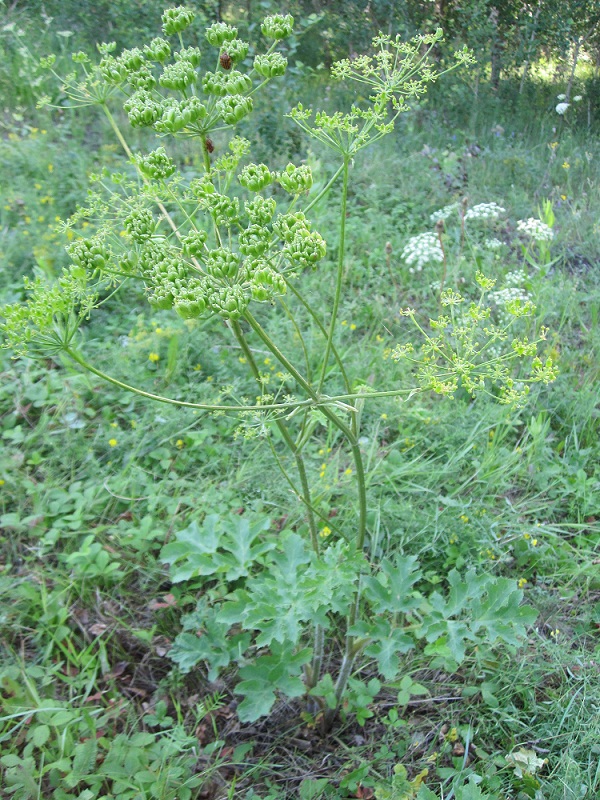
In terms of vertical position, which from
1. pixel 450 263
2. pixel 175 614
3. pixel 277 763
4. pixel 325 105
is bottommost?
pixel 277 763

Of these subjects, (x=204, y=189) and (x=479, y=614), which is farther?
(x=479, y=614)

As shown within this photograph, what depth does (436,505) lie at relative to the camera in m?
2.69

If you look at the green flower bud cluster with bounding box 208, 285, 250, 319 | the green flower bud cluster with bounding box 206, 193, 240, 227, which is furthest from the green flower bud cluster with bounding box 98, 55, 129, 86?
the green flower bud cluster with bounding box 208, 285, 250, 319

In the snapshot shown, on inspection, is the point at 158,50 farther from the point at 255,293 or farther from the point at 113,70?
the point at 255,293

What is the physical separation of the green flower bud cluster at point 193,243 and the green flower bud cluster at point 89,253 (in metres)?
0.19

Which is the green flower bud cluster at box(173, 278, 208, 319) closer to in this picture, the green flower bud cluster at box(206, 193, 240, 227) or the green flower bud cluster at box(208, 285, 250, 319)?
the green flower bud cluster at box(208, 285, 250, 319)

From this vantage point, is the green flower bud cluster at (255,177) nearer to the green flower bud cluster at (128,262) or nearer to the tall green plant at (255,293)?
the tall green plant at (255,293)

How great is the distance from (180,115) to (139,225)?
0.80 ft

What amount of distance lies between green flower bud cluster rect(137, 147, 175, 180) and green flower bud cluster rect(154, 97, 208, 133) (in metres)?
0.05

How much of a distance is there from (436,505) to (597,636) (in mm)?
757

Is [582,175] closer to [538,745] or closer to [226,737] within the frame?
[538,745]

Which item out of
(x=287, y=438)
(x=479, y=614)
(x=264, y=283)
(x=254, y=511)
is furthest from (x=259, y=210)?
(x=254, y=511)

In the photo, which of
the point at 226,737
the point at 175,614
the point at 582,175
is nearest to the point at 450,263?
the point at 582,175

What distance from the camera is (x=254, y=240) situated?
4.33 feet
